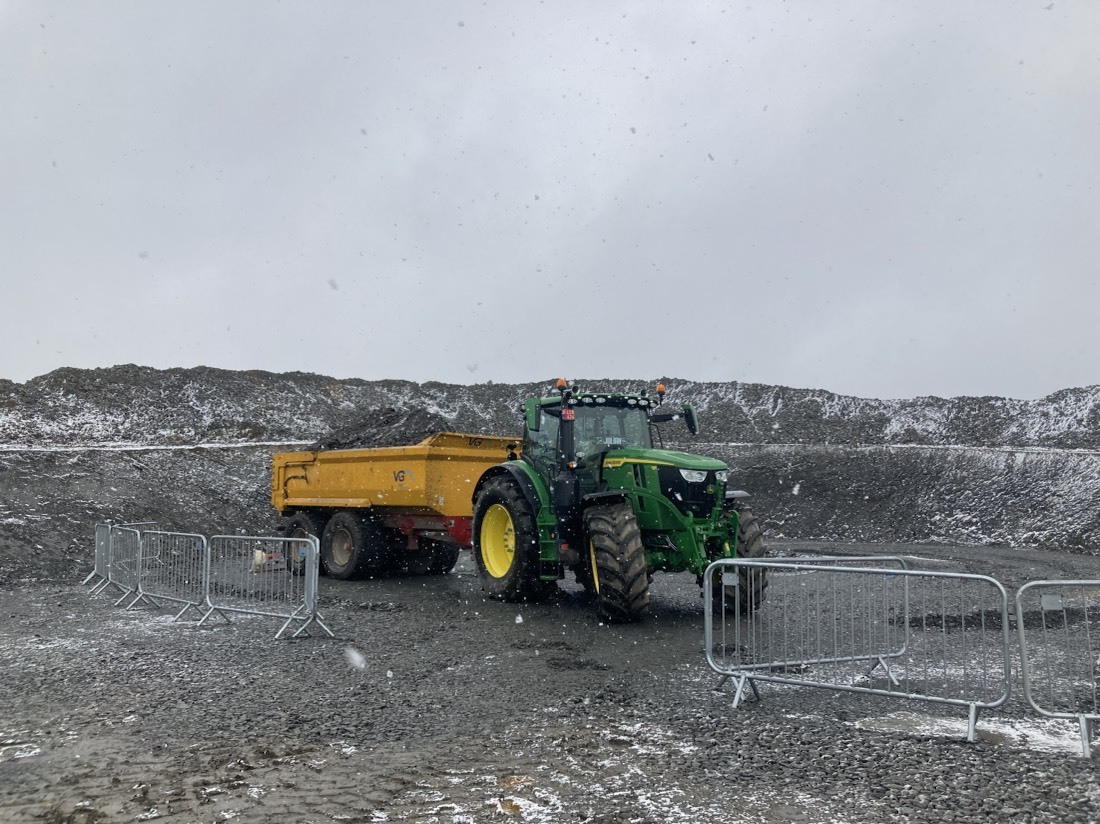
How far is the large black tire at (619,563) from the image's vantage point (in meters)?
8.39

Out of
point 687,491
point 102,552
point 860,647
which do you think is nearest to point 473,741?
point 860,647

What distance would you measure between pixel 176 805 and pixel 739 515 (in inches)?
252

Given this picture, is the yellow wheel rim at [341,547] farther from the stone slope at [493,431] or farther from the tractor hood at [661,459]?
the tractor hood at [661,459]

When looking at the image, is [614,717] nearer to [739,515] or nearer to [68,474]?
[739,515]

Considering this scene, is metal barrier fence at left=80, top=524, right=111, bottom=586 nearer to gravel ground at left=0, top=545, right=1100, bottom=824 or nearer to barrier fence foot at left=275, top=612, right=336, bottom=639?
gravel ground at left=0, top=545, right=1100, bottom=824

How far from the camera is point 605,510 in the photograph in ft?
28.9

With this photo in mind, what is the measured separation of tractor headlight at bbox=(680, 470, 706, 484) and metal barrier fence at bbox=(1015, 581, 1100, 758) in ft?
9.91

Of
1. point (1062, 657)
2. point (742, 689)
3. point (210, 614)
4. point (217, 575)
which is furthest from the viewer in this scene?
point (217, 575)

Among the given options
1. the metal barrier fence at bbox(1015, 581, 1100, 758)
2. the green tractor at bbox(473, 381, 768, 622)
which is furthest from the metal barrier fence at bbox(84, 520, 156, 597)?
the metal barrier fence at bbox(1015, 581, 1100, 758)

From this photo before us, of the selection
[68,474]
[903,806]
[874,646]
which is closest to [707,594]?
[874,646]

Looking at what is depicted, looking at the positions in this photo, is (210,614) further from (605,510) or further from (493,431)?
(493,431)

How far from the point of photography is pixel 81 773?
15.3 ft

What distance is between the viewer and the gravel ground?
420cm

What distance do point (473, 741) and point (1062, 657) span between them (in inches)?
209
